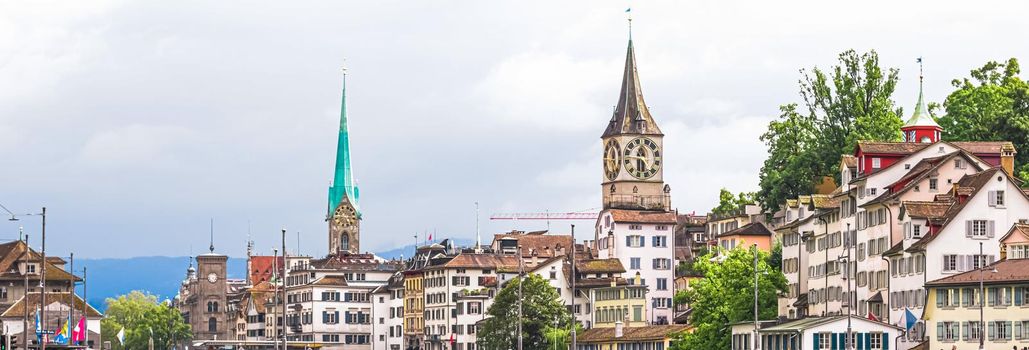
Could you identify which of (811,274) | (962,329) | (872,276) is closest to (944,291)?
(962,329)

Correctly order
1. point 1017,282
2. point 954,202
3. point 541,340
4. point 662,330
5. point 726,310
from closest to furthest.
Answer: point 1017,282 < point 954,202 < point 726,310 < point 662,330 < point 541,340

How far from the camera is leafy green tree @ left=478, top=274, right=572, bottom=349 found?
186125mm

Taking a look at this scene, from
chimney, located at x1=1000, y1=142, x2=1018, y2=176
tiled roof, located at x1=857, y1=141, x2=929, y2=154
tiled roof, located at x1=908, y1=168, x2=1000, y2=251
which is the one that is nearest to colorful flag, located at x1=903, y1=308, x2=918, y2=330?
tiled roof, located at x1=908, y1=168, x2=1000, y2=251

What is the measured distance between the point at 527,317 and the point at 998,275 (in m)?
69.5

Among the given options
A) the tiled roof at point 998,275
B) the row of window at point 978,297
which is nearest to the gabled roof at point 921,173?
the tiled roof at point 998,275

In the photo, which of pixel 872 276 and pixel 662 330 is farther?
pixel 662 330

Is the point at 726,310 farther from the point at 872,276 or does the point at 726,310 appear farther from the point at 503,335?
the point at 503,335

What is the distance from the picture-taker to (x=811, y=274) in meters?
151

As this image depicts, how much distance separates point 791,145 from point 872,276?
37806 mm

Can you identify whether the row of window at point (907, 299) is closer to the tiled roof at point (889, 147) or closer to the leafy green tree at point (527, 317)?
the tiled roof at point (889, 147)

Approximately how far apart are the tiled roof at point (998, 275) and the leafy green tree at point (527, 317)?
63.1 meters

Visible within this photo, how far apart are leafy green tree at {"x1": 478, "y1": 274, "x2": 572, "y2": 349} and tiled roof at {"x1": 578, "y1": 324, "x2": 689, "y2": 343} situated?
2.23 meters

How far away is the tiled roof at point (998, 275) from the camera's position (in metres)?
120

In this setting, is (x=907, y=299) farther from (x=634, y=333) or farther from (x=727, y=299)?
(x=634, y=333)
